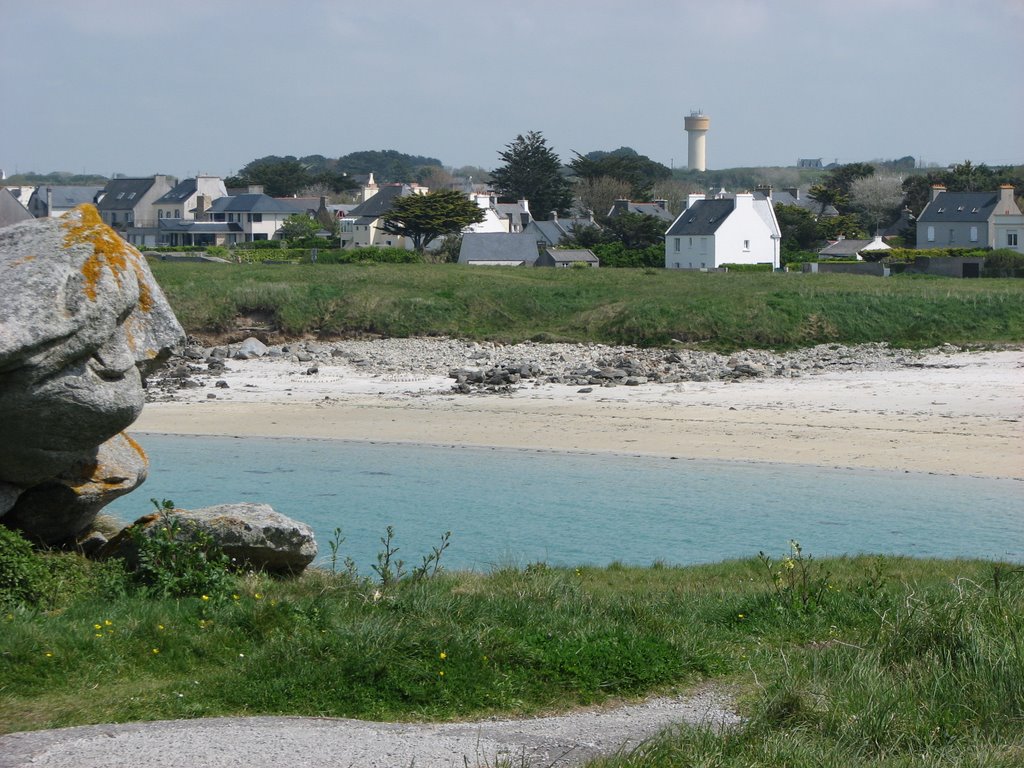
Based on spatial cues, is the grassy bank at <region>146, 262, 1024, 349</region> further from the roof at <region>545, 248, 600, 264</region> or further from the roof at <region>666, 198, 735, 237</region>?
the roof at <region>666, 198, 735, 237</region>

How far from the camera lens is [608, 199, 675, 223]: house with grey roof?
274ft

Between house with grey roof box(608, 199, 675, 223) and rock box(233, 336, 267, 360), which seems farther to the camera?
house with grey roof box(608, 199, 675, 223)

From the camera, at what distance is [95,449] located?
10.2 m

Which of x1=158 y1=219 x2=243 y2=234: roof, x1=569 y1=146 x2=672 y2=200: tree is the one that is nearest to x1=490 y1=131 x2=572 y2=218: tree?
x1=569 y1=146 x2=672 y2=200: tree

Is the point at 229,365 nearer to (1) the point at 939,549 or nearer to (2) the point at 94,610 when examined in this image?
(1) the point at 939,549

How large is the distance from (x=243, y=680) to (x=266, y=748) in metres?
1.02

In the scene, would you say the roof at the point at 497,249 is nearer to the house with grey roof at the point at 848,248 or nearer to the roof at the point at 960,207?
the house with grey roof at the point at 848,248

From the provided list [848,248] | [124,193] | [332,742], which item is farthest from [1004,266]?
[124,193]

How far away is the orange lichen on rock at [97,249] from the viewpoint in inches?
354

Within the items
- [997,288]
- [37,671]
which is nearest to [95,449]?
[37,671]

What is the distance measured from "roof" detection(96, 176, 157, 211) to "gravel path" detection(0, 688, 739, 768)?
10237 cm

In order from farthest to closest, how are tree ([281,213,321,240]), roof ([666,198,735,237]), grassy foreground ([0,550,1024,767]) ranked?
tree ([281,213,321,240]) → roof ([666,198,735,237]) → grassy foreground ([0,550,1024,767])

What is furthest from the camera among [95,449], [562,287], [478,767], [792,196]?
[792,196]

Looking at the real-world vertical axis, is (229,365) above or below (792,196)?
below
